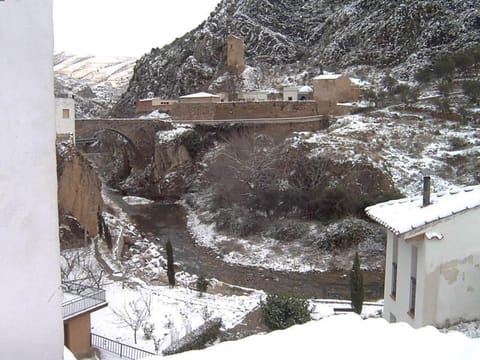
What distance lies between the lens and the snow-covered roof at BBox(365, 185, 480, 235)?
6966mm

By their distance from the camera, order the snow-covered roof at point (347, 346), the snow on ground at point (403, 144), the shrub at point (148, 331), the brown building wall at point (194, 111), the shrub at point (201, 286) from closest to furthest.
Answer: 1. the snow-covered roof at point (347, 346)
2. the shrub at point (148, 331)
3. the shrub at point (201, 286)
4. the snow on ground at point (403, 144)
5. the brown building wall at point (194, 111)

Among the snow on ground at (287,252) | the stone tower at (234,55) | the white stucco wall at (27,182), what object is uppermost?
the stone tower at (234,55)

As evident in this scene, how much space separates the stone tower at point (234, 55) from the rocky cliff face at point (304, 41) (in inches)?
39.5

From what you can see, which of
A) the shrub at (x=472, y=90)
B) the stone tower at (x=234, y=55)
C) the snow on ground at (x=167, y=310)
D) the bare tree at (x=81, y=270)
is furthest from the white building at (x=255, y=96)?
the snow on ground at (x=167, y=310)

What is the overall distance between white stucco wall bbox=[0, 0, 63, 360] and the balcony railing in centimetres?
722

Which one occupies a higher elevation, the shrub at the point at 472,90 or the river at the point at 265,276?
the shrub at the point at 472,90

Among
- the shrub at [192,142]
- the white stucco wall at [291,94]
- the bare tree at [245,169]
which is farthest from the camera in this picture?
the white stucco wall at [291,94]

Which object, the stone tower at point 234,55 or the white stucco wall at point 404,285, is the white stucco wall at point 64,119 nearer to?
the white stucco wall at point 404,285

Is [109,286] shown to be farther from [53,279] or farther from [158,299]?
[53,279]

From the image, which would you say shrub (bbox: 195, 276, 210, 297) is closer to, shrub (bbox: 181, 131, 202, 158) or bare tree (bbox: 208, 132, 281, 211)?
bare tree (bbox: 208, 132, 281, 211)

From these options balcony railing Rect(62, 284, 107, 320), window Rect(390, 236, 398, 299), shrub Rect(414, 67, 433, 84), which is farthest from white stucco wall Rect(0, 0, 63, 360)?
shrub Rect(414, 67, 433, 84)

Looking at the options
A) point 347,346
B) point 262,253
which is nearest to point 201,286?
point 262,253

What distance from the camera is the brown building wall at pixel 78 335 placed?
8.71 metres

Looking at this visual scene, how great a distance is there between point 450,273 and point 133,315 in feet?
23.0
